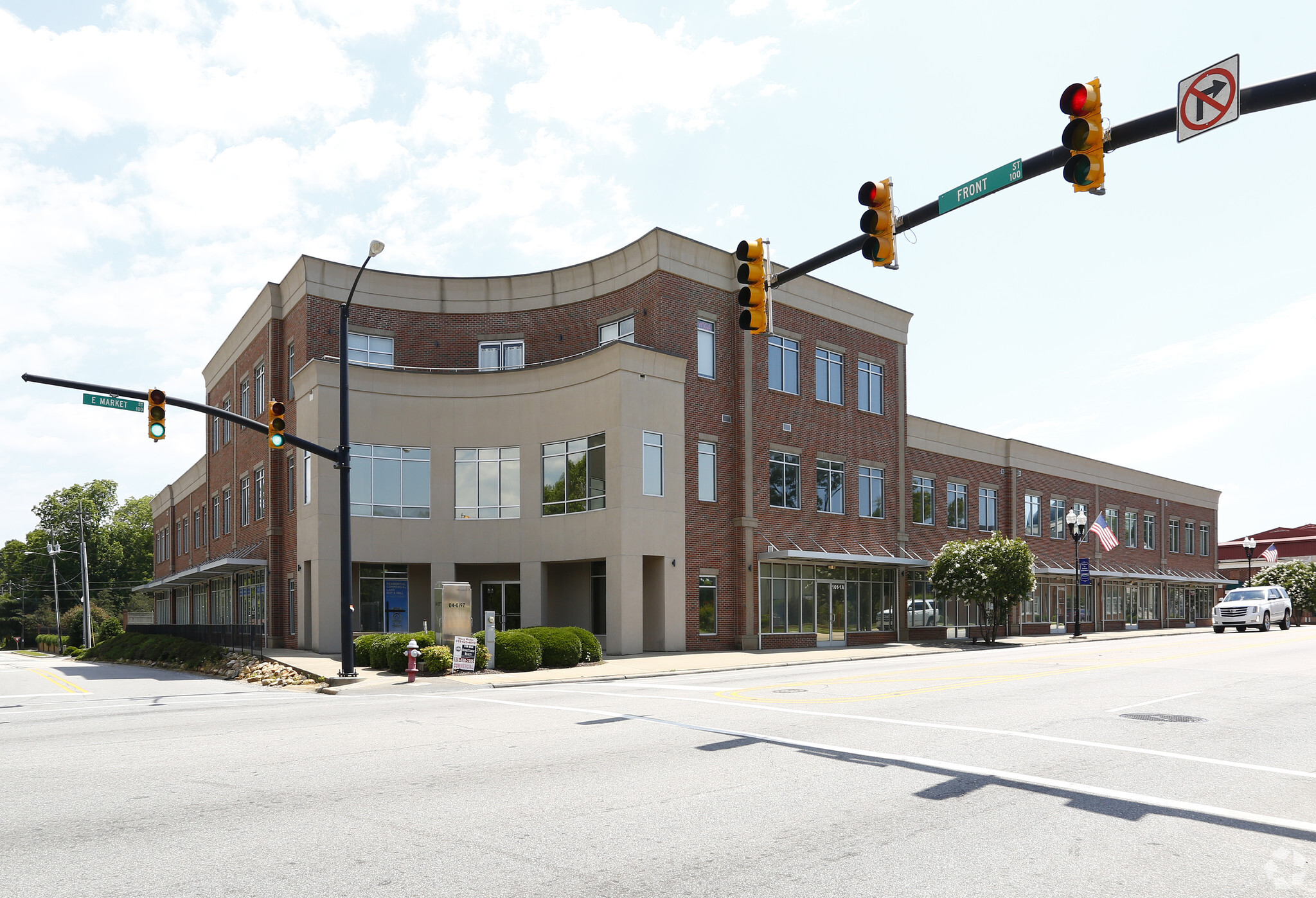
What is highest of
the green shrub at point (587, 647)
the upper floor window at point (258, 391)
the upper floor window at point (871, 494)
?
the upper floor window at point (258, 391)

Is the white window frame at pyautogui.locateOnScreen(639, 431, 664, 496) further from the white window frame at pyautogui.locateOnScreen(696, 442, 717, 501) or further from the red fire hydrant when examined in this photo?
the red fire hydrant

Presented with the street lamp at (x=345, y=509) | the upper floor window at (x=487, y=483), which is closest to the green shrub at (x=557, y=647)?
the street lamp at (x=345, y=509)

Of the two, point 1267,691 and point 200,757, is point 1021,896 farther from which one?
point 1267,691

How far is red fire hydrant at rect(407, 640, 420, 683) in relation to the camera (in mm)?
20750

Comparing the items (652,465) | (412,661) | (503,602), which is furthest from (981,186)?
(503,602)

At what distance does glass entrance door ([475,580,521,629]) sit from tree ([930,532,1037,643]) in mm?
17595

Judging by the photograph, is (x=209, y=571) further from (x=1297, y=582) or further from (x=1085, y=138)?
(x=1297, y=582)

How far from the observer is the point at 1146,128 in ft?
29.4

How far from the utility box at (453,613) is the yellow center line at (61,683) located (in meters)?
7.54

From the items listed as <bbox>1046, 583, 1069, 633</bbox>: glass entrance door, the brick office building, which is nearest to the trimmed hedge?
the brick office building

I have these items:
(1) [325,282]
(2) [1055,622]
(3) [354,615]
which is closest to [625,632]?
(3) [354,615]

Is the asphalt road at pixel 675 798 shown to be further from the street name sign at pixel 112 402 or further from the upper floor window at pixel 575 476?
the upper floor window at pixel 575 476

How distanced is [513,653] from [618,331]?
14727mm

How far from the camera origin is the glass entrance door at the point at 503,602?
3469 centimetres
